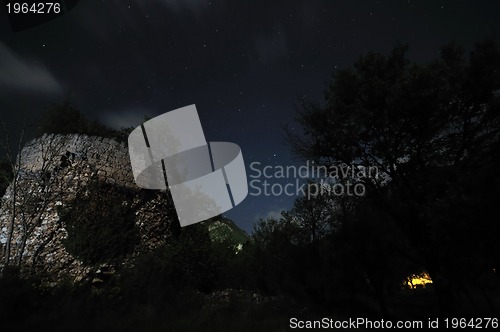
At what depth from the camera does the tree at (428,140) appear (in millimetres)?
11031

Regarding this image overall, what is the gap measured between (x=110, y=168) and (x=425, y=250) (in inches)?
943

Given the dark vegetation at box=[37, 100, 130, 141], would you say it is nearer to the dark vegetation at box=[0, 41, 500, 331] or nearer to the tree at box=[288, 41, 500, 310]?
the dark vegetation at box=[0, 41, 500, 331]

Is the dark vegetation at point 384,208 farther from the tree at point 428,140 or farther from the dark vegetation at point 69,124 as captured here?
the dark vegetation at point 69,124

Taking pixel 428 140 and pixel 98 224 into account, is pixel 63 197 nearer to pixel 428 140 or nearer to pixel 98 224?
pixel 98 224

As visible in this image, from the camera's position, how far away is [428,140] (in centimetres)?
1414

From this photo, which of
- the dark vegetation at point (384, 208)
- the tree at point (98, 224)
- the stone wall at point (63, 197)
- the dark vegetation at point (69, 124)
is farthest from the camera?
the dark vegetation at point (69, 124)

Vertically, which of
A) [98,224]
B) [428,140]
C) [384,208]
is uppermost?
[428,140]

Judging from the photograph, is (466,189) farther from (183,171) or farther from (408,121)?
(183,171)

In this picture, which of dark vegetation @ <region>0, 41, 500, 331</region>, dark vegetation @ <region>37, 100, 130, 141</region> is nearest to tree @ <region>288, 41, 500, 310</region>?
dark vegetation @ <region>0, 41, 500, 331</region>

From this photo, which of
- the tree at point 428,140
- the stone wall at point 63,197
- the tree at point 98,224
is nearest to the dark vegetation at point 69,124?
the stone wall at point 63,197

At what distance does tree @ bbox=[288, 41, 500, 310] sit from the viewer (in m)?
11.0

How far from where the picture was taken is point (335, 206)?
22.5 meters

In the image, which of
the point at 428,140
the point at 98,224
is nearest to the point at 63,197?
the point at 98,224

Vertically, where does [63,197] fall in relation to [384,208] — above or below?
above
